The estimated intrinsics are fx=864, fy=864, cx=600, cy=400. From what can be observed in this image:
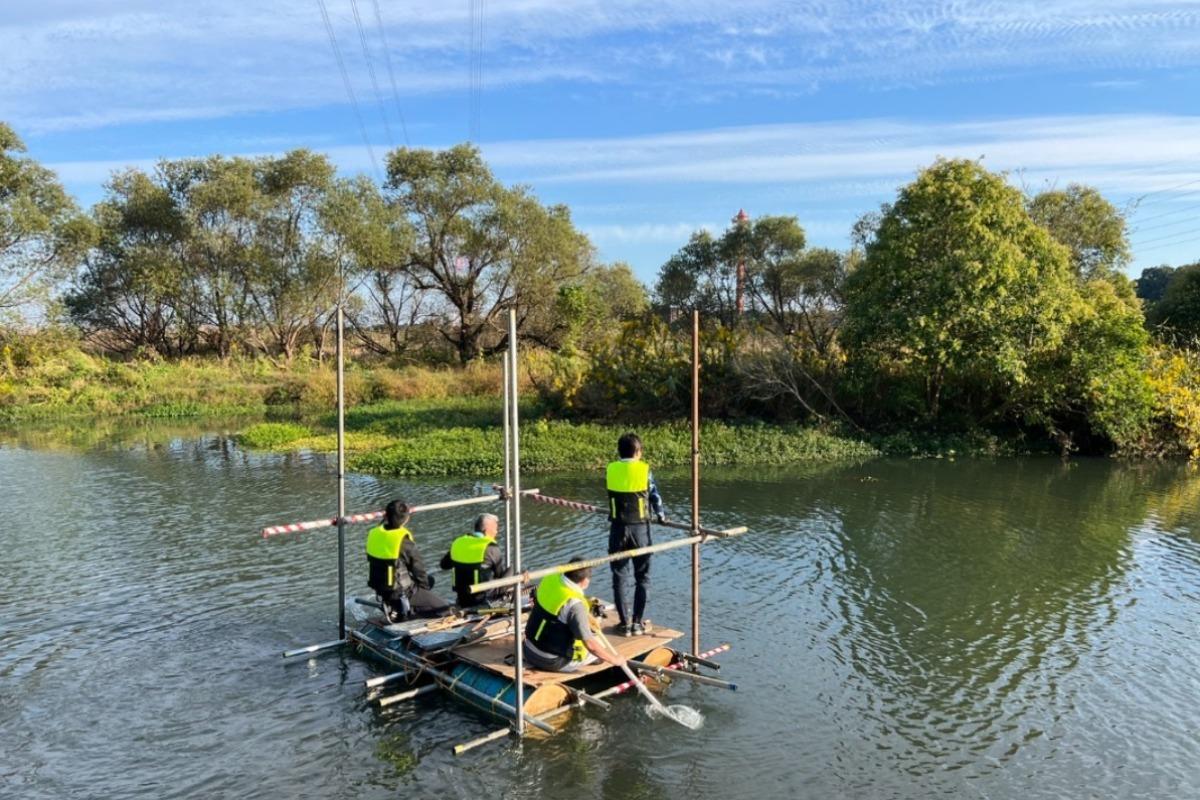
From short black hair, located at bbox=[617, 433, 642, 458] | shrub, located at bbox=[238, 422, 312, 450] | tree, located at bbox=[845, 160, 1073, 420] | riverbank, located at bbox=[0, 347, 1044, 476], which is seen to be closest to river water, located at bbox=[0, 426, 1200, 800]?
short black hair, located at bbox=[617, 433, 642, 458]

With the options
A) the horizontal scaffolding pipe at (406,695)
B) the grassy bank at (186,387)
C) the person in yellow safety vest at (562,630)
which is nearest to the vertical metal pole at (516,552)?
the person in yellow safety vest at (562,630)

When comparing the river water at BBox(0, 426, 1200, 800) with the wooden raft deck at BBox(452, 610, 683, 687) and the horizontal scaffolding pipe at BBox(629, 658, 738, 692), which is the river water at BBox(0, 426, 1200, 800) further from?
the wooden raft deck at BBox(452, 610, 683, 687)

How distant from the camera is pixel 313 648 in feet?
32.4

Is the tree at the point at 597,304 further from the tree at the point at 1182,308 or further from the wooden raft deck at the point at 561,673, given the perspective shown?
the wooden raft deck at the point at 561,673

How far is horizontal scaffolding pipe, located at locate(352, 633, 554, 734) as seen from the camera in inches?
316

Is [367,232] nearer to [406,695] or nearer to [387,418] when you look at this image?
[387,418]

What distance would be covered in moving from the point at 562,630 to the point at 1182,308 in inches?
1340

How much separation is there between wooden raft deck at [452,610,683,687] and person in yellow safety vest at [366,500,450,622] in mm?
1015

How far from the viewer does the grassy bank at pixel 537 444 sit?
73.2ft

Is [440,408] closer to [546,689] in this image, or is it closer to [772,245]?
[772,245]

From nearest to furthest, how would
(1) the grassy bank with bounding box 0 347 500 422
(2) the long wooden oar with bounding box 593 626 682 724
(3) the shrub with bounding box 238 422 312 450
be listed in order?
1. (2) the long wooden oar with bounding box 593 626 682 724
2. (3) the shrub with bounding box 238 422 312 450
3. (1) the grassy bank with bounding box 0 347 500 422

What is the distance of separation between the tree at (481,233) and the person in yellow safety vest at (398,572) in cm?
3387

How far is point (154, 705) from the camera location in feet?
29.0


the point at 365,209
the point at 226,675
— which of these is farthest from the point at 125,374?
the point at 226,675
